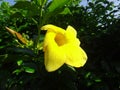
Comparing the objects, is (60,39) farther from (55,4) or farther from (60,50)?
(55,4)

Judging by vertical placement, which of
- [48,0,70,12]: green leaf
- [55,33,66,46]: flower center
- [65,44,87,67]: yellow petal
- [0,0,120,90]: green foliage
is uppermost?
[48,0,70,12]: green leaf

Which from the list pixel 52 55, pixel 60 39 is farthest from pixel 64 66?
pixel 52 55

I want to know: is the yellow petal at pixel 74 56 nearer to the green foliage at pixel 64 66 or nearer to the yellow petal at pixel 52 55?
the yellow petal at pixel 52 55

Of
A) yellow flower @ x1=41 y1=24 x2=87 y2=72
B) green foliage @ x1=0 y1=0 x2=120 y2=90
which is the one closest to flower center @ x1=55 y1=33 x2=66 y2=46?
yellow flower @ x1=41 y1=24 x2=87 y2=72

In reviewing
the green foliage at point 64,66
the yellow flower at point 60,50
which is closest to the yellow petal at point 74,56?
the yellow flower at point 60,50

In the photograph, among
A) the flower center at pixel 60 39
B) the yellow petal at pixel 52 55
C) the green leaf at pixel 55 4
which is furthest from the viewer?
the green leaf at pixel 55 4

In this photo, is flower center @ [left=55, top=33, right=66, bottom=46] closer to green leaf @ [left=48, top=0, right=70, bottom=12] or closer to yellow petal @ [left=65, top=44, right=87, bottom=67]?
yellow petal @ [left=65, top=44, right=87, bottom=67]

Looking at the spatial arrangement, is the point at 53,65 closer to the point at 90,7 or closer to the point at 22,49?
the point at 22,49
